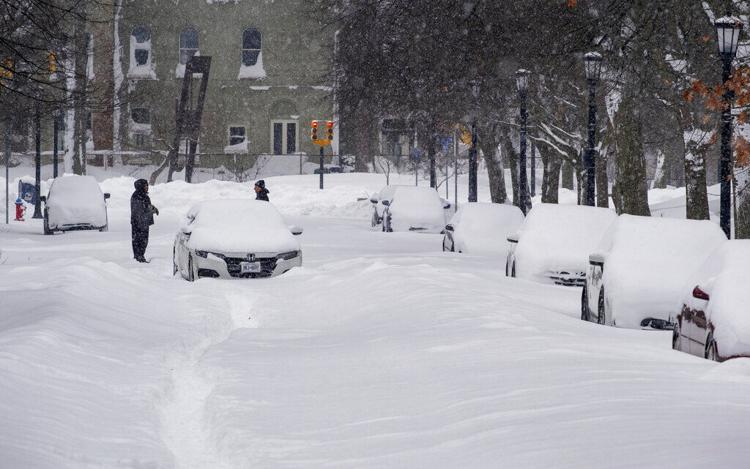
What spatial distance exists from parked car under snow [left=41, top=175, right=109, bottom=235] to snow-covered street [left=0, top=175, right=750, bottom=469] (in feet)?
59.7

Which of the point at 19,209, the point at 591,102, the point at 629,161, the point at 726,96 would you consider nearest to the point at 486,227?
the point at 629,161

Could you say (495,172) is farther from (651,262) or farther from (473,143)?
(651,262)

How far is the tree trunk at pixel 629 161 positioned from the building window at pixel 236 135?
166 feet

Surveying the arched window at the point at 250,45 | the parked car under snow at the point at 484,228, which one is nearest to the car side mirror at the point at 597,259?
the parked car under snow at the point at 484,228

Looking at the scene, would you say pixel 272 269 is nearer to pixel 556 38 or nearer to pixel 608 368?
pixel 556 38

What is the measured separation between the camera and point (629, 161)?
91.0 ft

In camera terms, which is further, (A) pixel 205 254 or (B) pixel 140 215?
(B) pixel 140 215

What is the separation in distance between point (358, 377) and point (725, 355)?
10.2ft

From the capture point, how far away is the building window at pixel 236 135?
76.6 meters

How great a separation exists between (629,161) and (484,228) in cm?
371

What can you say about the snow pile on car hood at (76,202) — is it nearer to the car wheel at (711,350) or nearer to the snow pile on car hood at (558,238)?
the snow pile on car hood at (558,238)

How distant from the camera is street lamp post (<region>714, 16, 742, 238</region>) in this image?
739 inches

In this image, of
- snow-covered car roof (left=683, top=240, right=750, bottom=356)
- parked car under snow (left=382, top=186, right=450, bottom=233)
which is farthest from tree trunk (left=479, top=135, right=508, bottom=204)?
snow-covered car roof (left=683, top=240, right=750, bottom=356)

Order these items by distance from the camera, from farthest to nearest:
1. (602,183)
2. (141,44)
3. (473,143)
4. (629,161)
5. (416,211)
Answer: (141,44) → (473,143) → (416,211) → (602,183) → (629,161)
